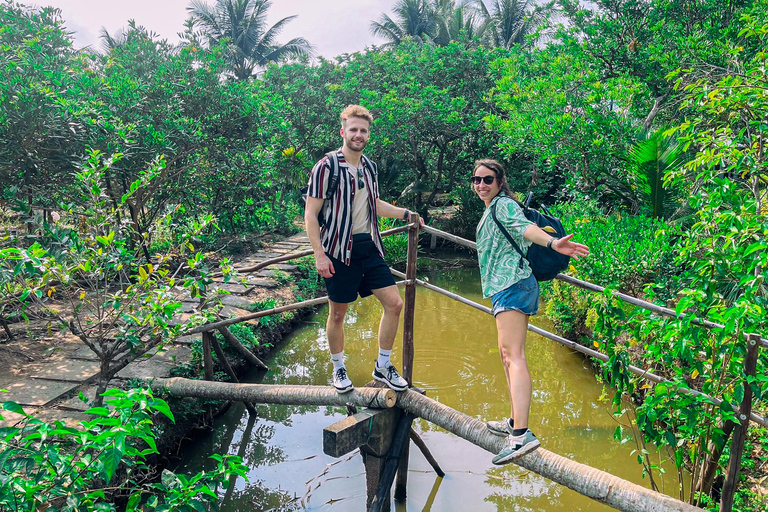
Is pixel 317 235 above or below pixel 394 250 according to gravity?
above

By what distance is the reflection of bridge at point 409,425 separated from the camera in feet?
7.07

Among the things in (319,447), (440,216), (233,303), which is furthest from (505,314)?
(440,216)

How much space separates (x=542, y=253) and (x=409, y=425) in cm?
129

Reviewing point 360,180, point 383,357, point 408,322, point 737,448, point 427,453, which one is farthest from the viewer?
point 427,453

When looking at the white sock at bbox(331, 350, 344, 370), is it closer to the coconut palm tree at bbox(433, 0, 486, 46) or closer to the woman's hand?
the woman's hand

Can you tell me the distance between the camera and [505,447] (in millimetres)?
→ 2346

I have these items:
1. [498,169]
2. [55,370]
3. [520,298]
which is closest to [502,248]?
[520,298]

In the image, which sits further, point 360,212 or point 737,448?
point 360,212

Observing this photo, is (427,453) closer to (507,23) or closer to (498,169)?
(498,169)

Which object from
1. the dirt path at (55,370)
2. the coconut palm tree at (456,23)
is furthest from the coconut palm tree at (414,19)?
the dirt path at (55,370)

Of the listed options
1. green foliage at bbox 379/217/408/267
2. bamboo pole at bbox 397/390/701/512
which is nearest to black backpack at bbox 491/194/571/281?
bamboo pole at bbox 397/390/701/512

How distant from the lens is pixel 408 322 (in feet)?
11.0

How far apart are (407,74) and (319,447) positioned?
9102 millimetres

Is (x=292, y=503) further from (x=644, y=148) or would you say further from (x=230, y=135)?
(x=230, y=135)
